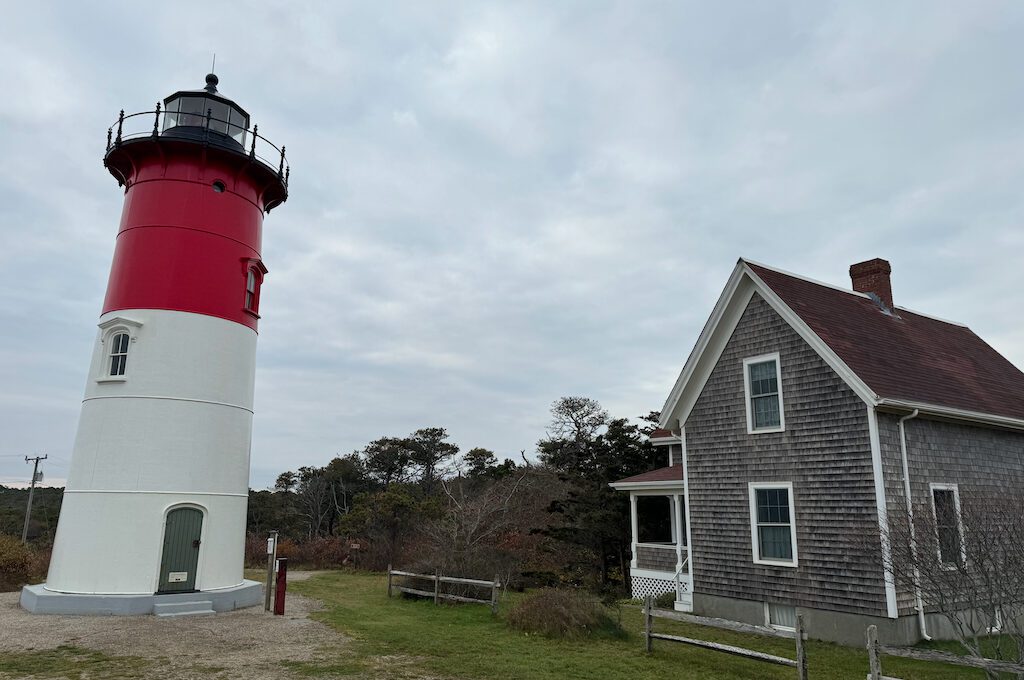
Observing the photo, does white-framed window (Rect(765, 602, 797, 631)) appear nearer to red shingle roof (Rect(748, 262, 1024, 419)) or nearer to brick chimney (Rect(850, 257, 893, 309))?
red shingle roof (Rect(748, 262, 1024, 419))

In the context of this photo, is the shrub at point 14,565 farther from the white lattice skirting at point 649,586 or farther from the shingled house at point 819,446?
the shingled house at point 819,446

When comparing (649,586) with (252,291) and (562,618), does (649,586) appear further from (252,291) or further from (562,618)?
(252,291)

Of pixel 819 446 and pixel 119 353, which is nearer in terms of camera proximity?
pixel 819 446

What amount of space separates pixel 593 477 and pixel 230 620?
35.8 feet

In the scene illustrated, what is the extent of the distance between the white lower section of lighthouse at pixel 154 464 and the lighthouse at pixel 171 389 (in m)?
0.02

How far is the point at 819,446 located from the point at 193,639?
38.3 feet

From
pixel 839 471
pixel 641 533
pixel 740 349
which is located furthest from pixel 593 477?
pixel 839 471

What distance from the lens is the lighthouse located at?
1343cm

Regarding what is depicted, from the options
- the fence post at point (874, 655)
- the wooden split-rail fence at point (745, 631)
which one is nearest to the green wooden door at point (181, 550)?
the wooden split-rail fence at point (745, 631)

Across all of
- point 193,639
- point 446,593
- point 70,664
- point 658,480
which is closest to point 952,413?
point 658,480

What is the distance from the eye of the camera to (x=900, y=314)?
16.7m

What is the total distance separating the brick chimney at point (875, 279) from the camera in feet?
54.8

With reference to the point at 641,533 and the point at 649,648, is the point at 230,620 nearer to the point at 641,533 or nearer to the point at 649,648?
the point at 649,648

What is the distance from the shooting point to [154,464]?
13797 millimetres
